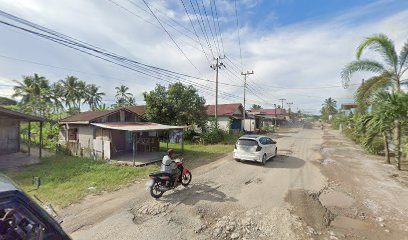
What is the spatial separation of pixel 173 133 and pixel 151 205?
1556 centimetres

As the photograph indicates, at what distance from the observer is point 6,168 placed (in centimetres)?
1100

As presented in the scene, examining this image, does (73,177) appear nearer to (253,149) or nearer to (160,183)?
(160,183)

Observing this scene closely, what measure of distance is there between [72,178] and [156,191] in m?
4.75

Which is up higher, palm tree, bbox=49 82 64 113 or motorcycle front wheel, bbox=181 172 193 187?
palm tree, bbox=49 82 64 113

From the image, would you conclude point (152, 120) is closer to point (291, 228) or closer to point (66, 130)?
point (66, 130)

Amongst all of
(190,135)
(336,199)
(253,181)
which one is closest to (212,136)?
(190,135)

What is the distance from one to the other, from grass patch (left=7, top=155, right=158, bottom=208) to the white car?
4.99 meters

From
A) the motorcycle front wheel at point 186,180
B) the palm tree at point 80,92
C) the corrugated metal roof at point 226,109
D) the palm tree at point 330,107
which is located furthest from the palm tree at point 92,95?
the palm tree at point 330,107

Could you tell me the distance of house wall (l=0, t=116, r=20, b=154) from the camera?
14562 millimetres

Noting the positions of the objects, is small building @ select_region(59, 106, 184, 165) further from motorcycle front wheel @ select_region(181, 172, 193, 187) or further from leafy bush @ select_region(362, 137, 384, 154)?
leafy bush @ select_region(362, 137, 384, 154)

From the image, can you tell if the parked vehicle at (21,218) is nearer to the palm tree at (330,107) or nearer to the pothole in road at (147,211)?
the pothole in road at (147,211)

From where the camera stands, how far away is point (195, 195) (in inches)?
277

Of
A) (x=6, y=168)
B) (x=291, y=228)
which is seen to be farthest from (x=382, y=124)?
(x=6, y=168)

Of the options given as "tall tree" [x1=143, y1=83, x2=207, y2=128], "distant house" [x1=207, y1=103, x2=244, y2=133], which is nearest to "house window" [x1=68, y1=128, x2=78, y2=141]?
"tall tree" [x1=143, y1=83, x2=207, y2=128]
